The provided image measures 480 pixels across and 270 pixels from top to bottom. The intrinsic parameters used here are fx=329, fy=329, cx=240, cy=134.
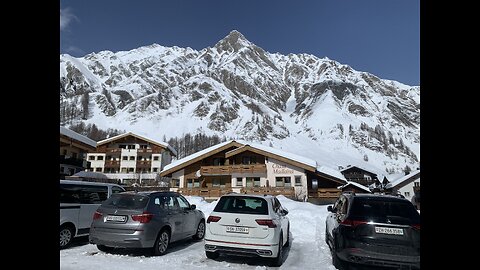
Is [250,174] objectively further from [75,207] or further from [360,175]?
[360,175]

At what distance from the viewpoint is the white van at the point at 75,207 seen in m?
9.08

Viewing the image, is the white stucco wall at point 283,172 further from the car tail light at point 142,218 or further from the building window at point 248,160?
the car tail light at point 142,218

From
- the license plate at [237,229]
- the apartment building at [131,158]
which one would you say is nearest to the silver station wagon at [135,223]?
the license plate at [237,229]

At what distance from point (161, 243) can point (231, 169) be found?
100.0 ft

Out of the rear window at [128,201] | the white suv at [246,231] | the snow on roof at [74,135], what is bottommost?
the white suv at [246,231]

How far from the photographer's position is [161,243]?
8.58 metres

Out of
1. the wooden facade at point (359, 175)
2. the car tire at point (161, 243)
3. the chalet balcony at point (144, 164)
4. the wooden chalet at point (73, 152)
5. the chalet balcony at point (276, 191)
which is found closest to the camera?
the car tire at point (161, 243)

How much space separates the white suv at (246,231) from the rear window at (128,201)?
1900 mm

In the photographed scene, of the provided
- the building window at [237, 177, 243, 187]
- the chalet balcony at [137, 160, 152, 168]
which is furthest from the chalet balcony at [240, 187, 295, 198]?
the chalet balcony at [137, 160, 152, 168]

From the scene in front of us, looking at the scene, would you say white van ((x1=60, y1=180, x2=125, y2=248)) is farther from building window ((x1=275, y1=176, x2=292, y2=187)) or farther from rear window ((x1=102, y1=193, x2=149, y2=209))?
building window ((x1=275, y1=176, x2=292, y2=187))

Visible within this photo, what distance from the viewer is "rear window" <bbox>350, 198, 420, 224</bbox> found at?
248 inches

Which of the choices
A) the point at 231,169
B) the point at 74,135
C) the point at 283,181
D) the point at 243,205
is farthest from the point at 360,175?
the point at 243,205
